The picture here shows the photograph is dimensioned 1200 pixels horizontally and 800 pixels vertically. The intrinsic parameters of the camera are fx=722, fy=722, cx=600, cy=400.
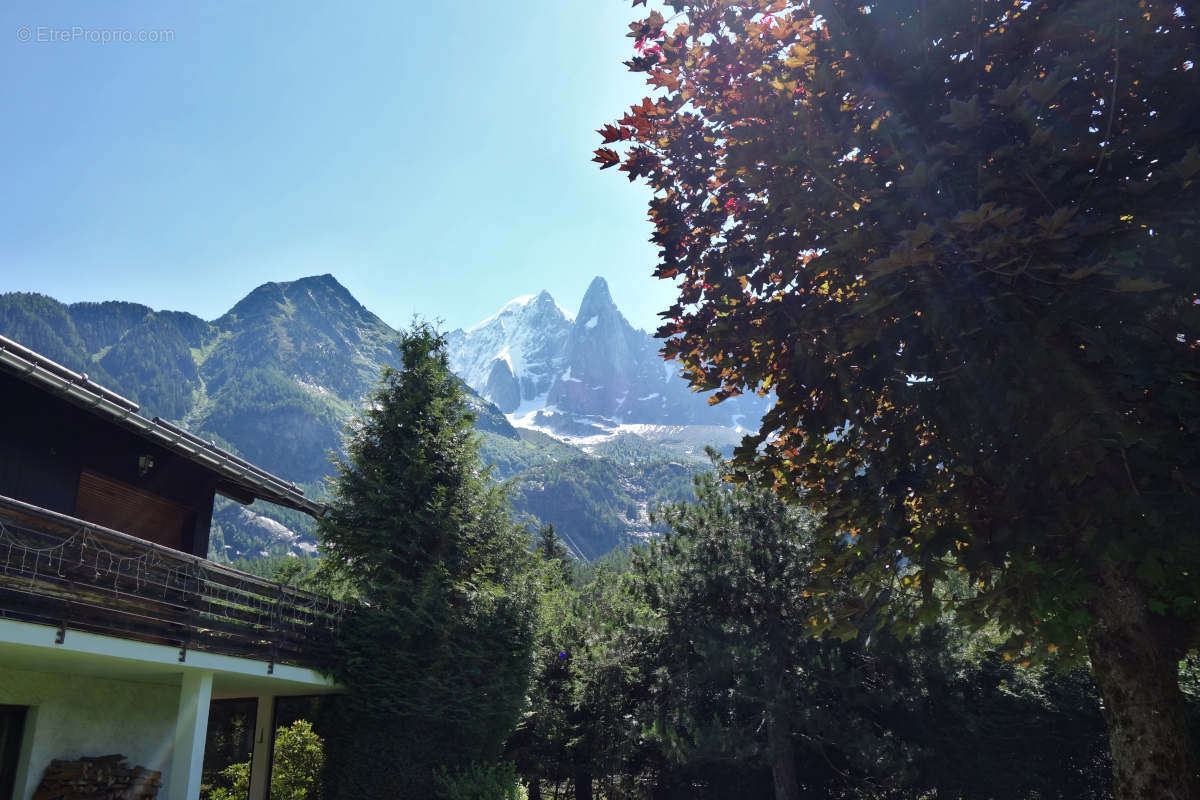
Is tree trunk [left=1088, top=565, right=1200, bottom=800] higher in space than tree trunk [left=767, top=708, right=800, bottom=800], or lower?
higher

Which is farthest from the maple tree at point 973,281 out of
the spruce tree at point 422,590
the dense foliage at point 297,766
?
the dense foliage at point 297,766

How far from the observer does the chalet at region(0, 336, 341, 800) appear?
8266 mm

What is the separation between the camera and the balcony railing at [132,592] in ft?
25.9

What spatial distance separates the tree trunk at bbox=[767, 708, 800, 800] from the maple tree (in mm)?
10907

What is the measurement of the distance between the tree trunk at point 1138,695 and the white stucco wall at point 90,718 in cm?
1203

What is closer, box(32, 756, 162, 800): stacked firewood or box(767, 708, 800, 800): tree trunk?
A: box(32, 756, 162, 800): stacked firewood

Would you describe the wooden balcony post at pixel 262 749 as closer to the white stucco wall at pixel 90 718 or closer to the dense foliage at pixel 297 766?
the dense foliage at pixel 297 766

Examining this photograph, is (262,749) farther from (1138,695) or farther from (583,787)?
(1138,695)

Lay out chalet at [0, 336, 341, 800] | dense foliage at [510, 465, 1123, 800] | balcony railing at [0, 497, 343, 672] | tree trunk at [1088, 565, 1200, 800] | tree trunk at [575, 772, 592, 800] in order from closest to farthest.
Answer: tree trunk at [1088, 565, 1200, 800] → balcony railing at [0, 497, 343, 672] → chalet at [0, 336, 341, 800] → dense foliage at [510, 465, 1123, 800] → tree trunk at [575, 772, 592, 800]

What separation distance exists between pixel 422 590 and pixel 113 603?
19.0 feet

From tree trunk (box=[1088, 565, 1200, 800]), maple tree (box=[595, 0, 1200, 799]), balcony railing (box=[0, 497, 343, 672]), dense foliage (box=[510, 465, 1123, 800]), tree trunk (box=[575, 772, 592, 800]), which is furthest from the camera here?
tree trunk (box=[575, 772, 592, 800])

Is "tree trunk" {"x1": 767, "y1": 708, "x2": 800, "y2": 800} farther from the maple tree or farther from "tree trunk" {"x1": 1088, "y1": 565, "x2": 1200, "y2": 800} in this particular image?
"tree trunk" {"x1": 1088, "y1": 565, "x2": 1200, "y2": 800}

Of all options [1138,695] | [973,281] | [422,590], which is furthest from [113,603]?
[1138,695]

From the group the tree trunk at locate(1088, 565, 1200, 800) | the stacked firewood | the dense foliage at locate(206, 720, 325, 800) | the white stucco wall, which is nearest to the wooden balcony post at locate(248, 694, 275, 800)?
the dense foliage at locate(206, 720, 325, 800)
